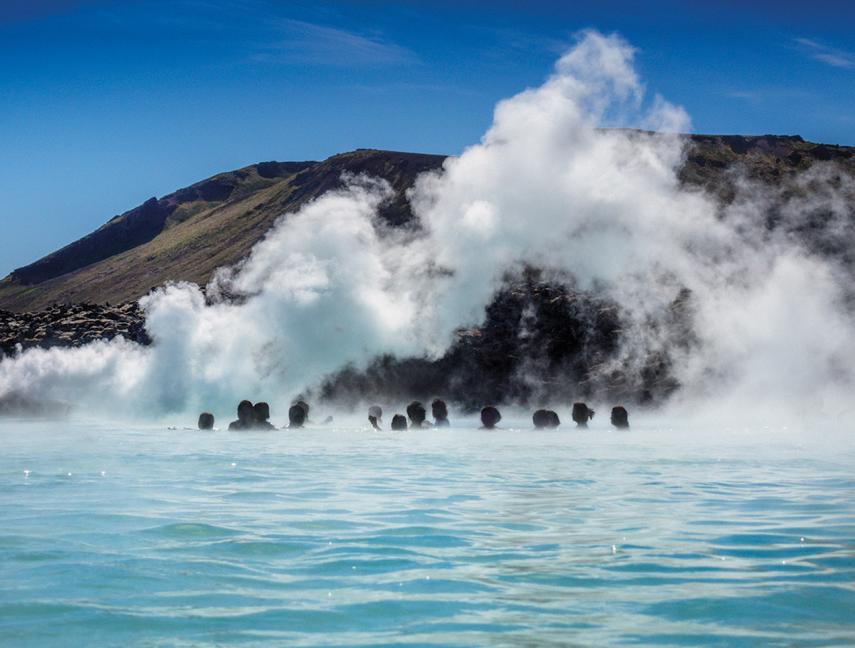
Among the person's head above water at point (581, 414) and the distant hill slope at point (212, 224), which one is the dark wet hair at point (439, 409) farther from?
the distant hill slope at point (212, 224)

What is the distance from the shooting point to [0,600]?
9148 millimetres

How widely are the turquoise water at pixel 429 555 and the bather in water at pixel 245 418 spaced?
20.4 metres

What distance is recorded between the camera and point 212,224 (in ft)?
517

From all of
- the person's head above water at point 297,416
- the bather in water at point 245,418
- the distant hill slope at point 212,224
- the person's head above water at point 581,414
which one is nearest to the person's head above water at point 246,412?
the bather in water at point 245,418

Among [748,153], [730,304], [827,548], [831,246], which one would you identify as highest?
[748,153]

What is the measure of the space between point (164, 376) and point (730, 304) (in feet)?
121

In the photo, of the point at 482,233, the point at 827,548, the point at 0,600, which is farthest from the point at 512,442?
the point at 482,233

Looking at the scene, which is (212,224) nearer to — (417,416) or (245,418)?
(245,418)

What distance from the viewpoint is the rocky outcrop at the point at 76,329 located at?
74938 mm

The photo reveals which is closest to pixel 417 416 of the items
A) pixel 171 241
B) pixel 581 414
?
pixel 581 414

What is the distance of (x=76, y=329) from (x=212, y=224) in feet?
264

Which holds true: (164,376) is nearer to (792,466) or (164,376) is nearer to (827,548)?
(792,466)

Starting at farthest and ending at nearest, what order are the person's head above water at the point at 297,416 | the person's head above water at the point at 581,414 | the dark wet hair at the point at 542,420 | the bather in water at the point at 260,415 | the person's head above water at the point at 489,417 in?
the person's head above water at the point at 297,416, the person's head above water at the point at 581,414, the dark wet hair at the point at 542,420, the bather in water at the point at 260,415, the person's head above water at the point at 489,417

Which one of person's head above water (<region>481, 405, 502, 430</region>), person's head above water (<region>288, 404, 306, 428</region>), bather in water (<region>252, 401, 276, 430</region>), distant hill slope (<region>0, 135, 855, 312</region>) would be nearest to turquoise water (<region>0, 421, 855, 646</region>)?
person's head above water (<region>481, 405, 502, 430</region>)
